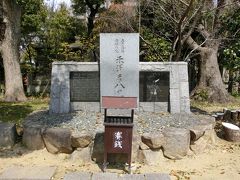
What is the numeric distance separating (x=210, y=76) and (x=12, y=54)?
8.20 metres

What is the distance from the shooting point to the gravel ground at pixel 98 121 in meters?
7.32

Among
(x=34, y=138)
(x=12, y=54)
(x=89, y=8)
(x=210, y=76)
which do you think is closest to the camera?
(x=34, y=138)

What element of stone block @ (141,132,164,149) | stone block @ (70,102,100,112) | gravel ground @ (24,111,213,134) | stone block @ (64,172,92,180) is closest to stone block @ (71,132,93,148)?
gravel ground @ (24,111,213,134)

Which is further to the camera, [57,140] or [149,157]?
[57,140]

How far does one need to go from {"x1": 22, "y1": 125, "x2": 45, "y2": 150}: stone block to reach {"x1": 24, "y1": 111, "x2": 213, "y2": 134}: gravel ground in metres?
0.22

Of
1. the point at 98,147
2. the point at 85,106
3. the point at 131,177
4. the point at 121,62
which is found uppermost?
the point at 121,62

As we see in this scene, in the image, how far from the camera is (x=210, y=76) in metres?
15.3

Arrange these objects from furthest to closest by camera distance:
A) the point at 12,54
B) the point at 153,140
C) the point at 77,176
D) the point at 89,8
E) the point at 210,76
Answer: the point at 89,8 < the point at 12,54 < the point at 210,76 < the point at 153,140 < the point at 77,176

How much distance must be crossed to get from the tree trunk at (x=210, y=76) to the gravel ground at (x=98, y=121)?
22.2ft

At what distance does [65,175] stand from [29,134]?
1616 mm

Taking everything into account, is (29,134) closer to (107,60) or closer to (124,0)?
(107,60)

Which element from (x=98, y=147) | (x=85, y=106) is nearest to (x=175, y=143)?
(x=98, y=147)

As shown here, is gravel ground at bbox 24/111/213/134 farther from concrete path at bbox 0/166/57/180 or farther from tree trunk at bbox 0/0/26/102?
tree trunk at bbox 0/0/26/102

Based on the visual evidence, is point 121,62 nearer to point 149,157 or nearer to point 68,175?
point 149,157
